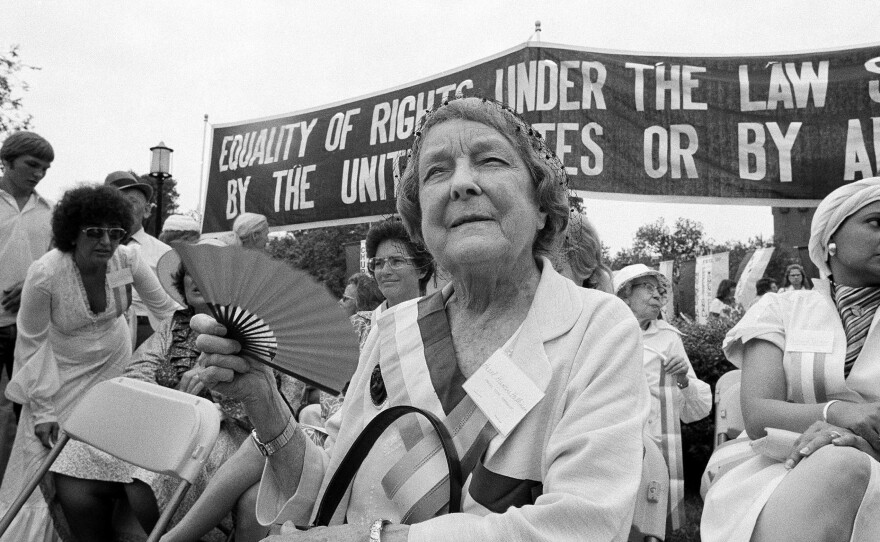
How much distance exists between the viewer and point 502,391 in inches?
Result: 59.3

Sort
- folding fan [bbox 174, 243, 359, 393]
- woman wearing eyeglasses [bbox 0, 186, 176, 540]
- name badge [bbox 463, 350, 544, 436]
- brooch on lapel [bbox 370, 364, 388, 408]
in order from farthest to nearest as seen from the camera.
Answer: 1. woman wearing eyeglasses [bbox 0, 186, 176, 540]
2. brooch on lapel [bbox 370, 364, 388, 408]
3. folding fan [bbox 174, 243, 359, 393]
4. name badge [bbox 463, 350, 544, 436]

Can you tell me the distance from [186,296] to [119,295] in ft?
2.50

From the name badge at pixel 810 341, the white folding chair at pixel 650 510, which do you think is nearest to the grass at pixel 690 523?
→ the white folding chair at pixel 650 510

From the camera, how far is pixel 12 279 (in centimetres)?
492

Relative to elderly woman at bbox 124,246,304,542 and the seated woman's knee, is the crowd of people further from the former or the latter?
elderly woman at bbox 124,246,304,542

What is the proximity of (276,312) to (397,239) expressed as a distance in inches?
91.5

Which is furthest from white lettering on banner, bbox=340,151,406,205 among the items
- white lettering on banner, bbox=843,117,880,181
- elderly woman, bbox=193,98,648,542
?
elderly woman, bbox=193,98,648,542

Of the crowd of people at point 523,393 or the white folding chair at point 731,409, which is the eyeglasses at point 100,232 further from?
the white folding chair at point 731,409

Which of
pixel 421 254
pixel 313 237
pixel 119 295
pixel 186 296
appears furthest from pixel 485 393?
pixel 313 237

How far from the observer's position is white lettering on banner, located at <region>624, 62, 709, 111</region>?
17.6 ft

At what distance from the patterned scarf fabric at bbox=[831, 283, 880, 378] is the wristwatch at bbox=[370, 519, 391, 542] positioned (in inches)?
66.4

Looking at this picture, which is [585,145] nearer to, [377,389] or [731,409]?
[731,409]

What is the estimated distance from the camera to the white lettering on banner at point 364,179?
661 centimetres

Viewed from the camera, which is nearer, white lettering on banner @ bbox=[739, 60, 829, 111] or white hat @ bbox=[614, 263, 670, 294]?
white hat @ bbox=[614, 263, 670, 294]
